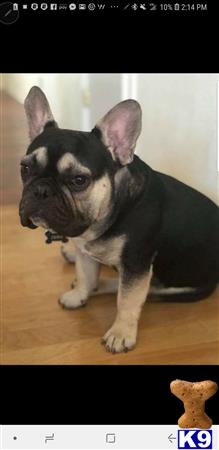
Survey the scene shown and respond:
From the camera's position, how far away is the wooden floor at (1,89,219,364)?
0.95m

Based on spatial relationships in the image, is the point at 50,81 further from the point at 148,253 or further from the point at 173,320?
the point at 173,320

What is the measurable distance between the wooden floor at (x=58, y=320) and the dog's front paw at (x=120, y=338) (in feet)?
0.04

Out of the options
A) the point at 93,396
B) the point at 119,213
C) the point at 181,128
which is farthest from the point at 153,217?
the point at 93,396

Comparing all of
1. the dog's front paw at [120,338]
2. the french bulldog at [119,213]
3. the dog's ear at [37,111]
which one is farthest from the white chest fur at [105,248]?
the dog's ear at [37,111]

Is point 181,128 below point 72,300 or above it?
above

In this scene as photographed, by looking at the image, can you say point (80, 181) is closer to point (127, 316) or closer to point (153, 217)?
point (153, 217)

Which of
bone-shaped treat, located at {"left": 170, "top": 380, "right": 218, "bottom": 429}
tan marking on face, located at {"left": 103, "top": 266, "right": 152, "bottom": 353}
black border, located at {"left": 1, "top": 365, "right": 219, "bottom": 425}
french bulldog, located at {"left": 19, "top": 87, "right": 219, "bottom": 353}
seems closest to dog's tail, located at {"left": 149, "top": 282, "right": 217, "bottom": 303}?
french bulldog, located at {"left": 19, "top": 87, "right": 219, "bottom": 353}

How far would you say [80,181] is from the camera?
2.74 feet

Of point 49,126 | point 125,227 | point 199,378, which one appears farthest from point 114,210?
point 199,378

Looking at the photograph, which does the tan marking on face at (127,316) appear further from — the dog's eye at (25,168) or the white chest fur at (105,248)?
the dog's eye at (25,168)

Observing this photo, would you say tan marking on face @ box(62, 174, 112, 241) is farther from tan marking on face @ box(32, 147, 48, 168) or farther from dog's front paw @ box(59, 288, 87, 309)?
dog's front paw @ box(59, 288, 87, 309)

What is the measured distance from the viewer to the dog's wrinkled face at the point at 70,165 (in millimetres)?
830

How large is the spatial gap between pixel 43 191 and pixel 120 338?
32 centimetres
